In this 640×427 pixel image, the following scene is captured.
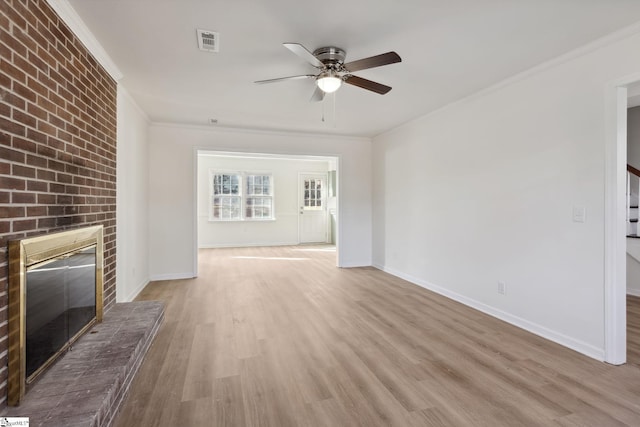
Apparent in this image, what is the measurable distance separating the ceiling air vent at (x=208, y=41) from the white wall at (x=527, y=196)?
2.71 metres

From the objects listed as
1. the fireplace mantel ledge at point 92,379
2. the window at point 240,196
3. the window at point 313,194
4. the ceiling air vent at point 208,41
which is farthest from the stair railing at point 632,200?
the window at point 240,196

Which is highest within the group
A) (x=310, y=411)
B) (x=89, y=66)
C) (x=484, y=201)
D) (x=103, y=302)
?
(x=89, y=66)

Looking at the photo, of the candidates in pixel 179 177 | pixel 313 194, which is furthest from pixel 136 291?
pixel 313 194

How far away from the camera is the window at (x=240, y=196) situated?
26.8ft

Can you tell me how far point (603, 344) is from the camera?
7.58 ft

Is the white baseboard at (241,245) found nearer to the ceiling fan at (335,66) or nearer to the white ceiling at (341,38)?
the white ceiling at (341,38)

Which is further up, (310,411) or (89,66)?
(89,66)

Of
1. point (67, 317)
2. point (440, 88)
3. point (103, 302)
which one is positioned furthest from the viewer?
point (440, 88)

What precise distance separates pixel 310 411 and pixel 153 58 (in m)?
2.94

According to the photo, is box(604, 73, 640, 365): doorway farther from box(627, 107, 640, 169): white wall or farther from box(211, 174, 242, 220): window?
box(211, 174, 242, 220): window

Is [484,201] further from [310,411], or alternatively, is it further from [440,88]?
[310,411]

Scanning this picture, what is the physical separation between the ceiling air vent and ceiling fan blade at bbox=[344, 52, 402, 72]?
3.24ft

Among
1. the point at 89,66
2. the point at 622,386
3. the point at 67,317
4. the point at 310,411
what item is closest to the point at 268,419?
the point at 310,411

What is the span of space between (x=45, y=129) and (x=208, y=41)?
123 centimetres
